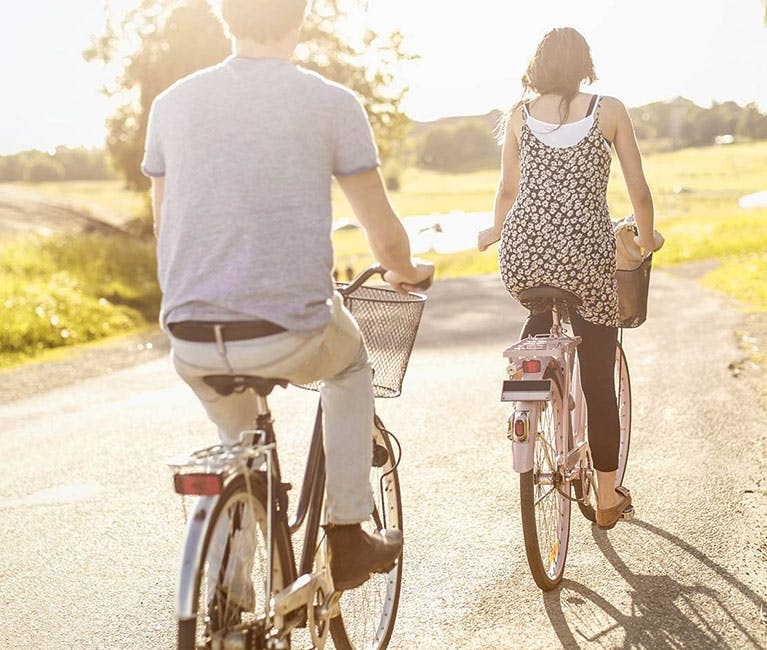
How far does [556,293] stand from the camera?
4434 millimetres

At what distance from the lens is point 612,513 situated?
5012mm

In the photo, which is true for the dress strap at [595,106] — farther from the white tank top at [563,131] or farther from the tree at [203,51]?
the tree at [203,51]

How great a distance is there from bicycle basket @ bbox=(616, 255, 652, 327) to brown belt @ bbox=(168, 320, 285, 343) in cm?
213

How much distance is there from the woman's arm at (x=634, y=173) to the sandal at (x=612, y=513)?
1.10m

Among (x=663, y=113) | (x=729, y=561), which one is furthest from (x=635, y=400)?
(x=663, y=113)

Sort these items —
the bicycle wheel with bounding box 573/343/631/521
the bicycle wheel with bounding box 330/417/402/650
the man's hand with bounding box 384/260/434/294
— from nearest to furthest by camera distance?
the man's hand with bounding box 384/260/434/294
the bicycle wheel with bounding box 330/417/402/650
the bicycle wheel with bounding box 573/343/631/521

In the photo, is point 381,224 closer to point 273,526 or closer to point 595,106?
point 273,526

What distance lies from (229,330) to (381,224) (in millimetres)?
498

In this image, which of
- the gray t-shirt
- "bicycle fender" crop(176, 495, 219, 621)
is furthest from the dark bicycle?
the gray t-shirt

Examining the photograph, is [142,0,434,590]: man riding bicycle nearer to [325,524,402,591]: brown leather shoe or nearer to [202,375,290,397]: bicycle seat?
[202,375,290,397]: bicycle seat

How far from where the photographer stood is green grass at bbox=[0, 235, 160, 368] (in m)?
14.8

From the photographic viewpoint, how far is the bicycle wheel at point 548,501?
434 centimetres

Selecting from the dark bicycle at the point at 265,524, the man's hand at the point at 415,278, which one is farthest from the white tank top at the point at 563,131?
the man's hand at the point at 415,278

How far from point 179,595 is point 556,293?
2.19m
